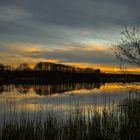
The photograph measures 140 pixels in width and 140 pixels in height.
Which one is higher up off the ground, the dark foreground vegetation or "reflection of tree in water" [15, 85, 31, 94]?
the dark foreground vegetation

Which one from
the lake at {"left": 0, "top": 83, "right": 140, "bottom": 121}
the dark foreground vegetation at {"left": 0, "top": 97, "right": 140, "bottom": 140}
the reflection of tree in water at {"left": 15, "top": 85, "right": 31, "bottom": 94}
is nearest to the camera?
the dark foreground vegetation at {"left": 0, "top": 97, "right": 140, "bottom": 140}

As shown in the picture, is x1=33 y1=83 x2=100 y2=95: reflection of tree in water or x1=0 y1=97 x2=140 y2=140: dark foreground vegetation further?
x1=33 y1=83 x2=100 y2=95: reflection of tree in water

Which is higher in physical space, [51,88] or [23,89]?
[23,89]

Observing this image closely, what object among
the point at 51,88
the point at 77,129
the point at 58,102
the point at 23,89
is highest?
the point at 77,129

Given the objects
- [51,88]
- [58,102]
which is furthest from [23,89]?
[58,102]

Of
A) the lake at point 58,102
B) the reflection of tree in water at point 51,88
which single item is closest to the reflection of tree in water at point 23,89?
the reflection of tree in water at point 51,88

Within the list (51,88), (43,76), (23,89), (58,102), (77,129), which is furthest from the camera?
(43,76)

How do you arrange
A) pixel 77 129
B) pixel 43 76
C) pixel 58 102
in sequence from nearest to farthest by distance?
pixel 77 129 → pixel 58 102 → pixel 43 76

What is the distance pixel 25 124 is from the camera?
1054 cm

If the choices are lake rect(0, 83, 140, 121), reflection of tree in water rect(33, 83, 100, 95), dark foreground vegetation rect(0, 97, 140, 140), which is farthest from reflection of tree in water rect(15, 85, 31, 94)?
dark foreground vegetation rect(0, 97, 140, 140)

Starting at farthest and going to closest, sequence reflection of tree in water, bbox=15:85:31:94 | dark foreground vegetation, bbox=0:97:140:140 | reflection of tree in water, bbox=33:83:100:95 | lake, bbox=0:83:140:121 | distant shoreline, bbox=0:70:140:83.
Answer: distant shoreline, bbox=0:70:140:83, reflection of tree in water, bbox=15:85:31:94, reflection of tree in water, bbox=33:83:100:95, lake, bbox=0:83:140:121, dark foreground vegetation, bbox=0:97:140:140

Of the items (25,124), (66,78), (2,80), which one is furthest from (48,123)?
(66,78)

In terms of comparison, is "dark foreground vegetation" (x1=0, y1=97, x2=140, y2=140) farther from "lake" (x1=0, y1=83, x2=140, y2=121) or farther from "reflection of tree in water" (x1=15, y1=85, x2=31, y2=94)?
"reflection of tree in water" (x1=15, y1=85, x2=31, y2=94)

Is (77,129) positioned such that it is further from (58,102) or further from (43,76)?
(43,76)
